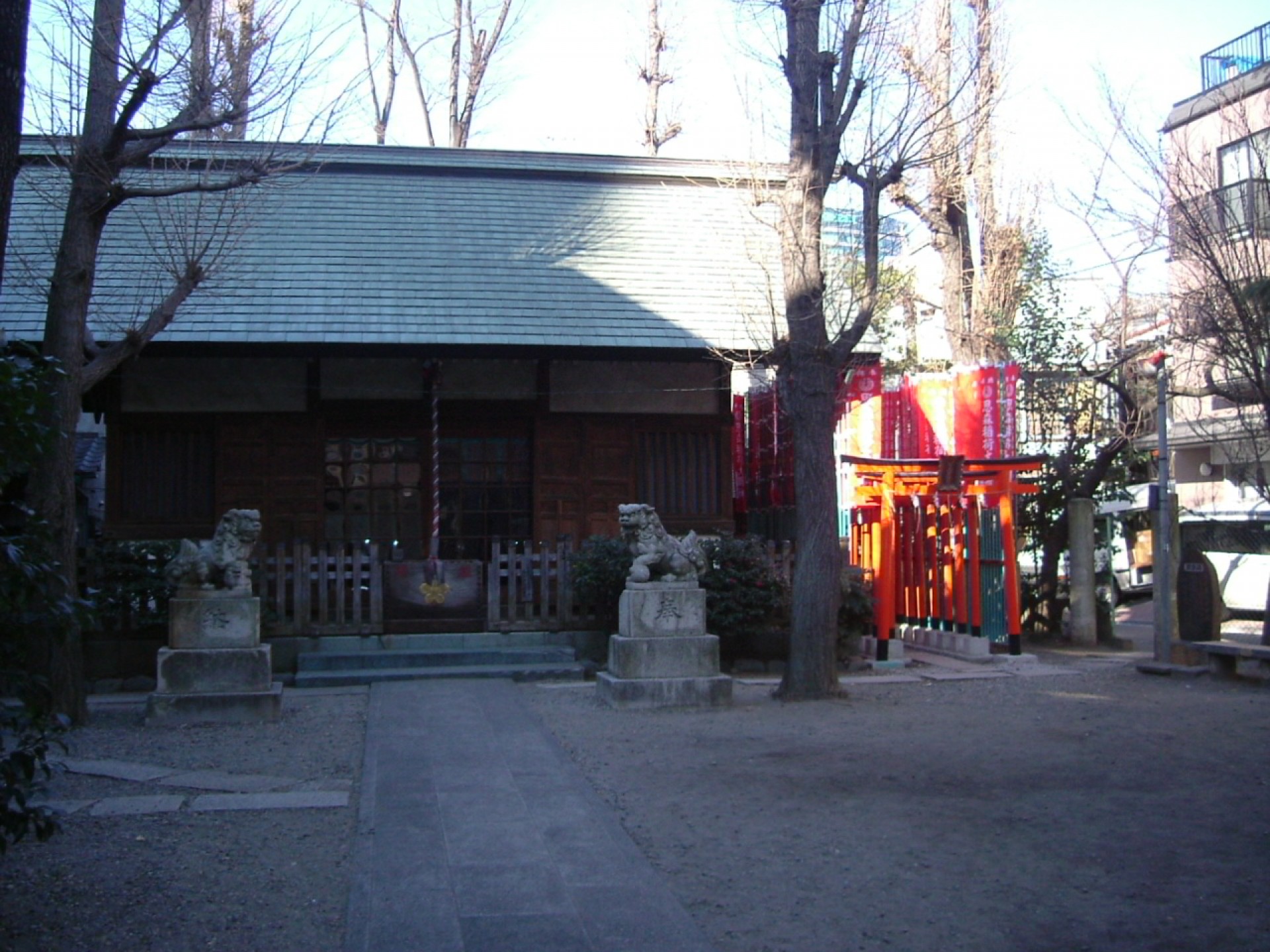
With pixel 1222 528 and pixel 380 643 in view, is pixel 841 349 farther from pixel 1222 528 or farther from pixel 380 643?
pixel 1222 528

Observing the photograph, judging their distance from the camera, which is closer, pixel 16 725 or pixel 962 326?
pixel 16 725

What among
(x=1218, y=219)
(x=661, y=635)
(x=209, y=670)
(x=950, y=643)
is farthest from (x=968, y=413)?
(x=209, y=670)

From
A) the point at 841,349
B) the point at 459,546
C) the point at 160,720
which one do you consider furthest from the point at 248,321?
the point at 841,349

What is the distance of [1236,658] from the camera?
39.3ft

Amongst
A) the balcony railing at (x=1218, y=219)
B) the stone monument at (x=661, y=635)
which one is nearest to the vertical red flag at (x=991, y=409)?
the balcony railing at (x=1218, y=219)

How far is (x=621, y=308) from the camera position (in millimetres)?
14805

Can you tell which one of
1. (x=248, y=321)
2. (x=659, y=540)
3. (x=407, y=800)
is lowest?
(x=407, y=800)

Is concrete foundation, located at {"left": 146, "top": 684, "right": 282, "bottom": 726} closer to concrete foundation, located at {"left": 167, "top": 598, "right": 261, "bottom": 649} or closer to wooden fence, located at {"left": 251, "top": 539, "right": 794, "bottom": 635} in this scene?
concrete foundation, located at {"left": 167, "top": 598, "right": 261, "bottom": 649}

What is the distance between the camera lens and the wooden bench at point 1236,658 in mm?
11711

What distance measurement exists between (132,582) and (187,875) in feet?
23.0

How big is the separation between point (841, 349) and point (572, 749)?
4489 millimetres

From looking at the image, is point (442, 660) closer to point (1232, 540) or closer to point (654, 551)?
point (654, 551)

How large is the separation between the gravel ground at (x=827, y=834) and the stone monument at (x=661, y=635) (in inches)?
11.0

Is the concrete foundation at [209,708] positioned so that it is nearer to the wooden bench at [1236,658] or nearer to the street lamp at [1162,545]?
the street lamp at [1162,545]
